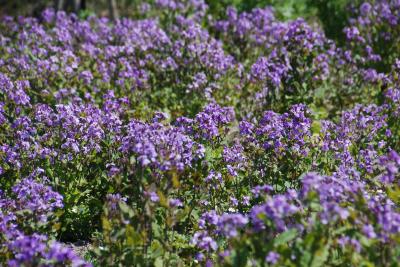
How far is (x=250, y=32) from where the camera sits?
31.0ft

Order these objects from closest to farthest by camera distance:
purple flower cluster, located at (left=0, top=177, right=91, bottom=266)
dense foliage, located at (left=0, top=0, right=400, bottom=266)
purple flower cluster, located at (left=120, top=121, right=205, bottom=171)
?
purple flower cluster, located at (left=0, top=177, right=91, bottom=266)
dense foliage, located at (left=0, top=0, right=400, bottom=266)
purple flower cluster, located at (left=120, top=121, right=205, bottom=171)

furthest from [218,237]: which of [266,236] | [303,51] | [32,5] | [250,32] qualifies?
[32,5]

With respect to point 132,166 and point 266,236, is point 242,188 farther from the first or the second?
point 266,236

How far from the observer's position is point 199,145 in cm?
502

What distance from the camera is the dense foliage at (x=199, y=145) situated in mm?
3777

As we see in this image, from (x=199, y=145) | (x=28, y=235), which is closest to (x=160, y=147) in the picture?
(x=199, y=145)

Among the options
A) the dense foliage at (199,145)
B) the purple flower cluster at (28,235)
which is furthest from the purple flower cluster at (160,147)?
the purple flower cluster at (28,235)

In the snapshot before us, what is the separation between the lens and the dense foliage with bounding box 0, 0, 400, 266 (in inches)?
149

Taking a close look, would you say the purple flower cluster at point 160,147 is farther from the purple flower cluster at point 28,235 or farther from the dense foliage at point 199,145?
the purple flower cluster at point 28,235

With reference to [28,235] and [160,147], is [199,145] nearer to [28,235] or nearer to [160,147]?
[160,147]

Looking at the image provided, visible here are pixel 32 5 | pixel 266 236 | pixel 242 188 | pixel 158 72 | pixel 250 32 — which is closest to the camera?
pixel 266 236

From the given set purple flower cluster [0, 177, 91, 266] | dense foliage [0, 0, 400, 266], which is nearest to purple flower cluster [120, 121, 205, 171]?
dense foliage [0, 0, 400, 266]

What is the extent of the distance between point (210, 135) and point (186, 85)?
243 cm

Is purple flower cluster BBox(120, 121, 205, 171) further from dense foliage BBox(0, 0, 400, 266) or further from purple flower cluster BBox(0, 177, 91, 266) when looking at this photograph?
purple flower cluster BBox(0, 177, 91, 266)
